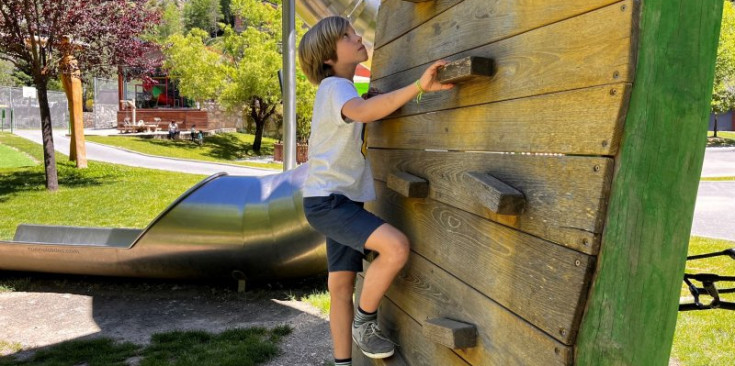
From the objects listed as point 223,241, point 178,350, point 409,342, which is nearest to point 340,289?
point 409,342

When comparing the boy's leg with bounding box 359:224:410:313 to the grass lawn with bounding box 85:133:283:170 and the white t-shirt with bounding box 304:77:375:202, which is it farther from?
the grass lawn with bounding box 85:133:283:170

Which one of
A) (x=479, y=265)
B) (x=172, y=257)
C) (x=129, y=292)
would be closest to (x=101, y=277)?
(x=129, y=292)

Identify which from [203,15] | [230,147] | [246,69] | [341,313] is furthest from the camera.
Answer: [203,15]

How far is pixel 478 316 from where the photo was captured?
6.49ft

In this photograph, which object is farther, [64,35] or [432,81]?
[64,35]

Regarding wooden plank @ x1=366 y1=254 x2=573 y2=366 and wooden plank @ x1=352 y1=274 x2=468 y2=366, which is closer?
wooden plank @ x1=366 y1=254 x2=573 y2=366

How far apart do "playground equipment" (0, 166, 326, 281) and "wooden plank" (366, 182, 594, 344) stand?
133 inches

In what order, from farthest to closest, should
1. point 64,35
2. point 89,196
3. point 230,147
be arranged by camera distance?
point 230,147
point 89,196
point 64,35

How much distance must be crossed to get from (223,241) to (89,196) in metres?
8.20

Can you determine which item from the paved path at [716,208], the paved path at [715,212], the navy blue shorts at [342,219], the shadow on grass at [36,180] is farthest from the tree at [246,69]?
the navy blue shorts at [342,219]

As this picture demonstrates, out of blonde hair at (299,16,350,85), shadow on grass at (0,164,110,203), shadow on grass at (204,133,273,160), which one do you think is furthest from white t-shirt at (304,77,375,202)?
shadow on grass at (204,133,273,160)

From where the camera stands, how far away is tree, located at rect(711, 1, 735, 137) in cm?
3634

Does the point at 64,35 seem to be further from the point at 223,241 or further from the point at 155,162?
the point at 155,162

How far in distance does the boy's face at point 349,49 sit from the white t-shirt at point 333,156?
0.45 feet
